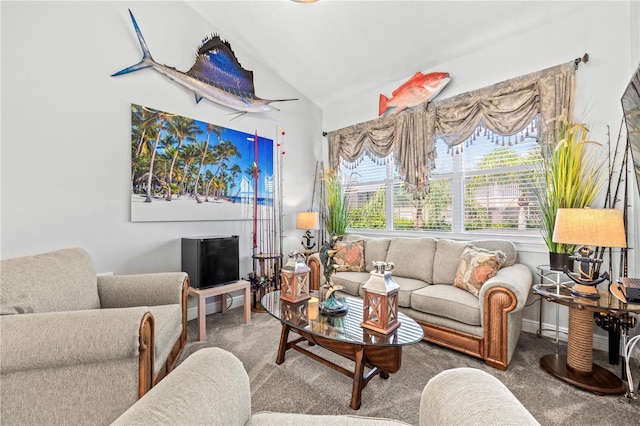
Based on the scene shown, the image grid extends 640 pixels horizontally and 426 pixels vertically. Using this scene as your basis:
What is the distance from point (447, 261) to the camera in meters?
2.77

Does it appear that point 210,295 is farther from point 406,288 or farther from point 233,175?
point 406,288

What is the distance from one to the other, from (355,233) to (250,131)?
6.53 ft

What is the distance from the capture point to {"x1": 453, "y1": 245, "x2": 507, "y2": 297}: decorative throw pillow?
2326mm

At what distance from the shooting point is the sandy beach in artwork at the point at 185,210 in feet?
8.90

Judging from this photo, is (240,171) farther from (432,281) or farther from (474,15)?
(474,15)

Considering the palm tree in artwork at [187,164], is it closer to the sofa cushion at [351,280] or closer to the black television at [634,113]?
the sofa cushion at [351,280]

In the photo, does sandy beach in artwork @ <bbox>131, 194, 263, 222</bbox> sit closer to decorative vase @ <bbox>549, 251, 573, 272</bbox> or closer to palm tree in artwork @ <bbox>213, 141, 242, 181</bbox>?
palm tree in artwork @ <bbox>213, 141, 242, 181</bbox>

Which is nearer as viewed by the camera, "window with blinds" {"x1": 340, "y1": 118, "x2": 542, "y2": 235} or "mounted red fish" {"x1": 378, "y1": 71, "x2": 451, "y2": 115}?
"window with blinds" {"x1": 340, "y1": 118, "x2": 542, "y2": 235}

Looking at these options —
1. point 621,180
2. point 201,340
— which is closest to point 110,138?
point 201,340

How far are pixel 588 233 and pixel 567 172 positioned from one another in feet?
2.58

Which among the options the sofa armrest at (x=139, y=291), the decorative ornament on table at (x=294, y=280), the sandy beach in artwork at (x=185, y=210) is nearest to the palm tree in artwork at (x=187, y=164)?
the sandy beach in artwork at (x=185, y=210)

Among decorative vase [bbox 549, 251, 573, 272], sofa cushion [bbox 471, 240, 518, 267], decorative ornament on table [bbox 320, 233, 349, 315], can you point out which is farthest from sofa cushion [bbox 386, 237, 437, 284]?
decorative ornament on table [bbox 320, 233, 349, 315]

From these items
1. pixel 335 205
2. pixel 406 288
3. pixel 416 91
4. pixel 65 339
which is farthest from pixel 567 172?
pixel 65 339

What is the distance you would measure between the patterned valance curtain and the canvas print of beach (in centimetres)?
138
